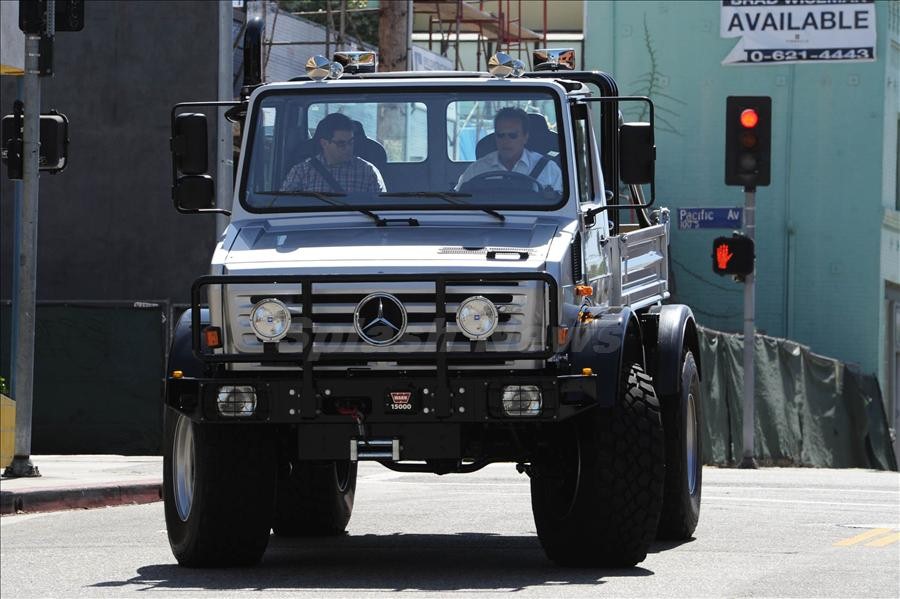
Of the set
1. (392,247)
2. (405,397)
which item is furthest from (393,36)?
(405,397)

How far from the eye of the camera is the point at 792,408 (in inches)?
1188

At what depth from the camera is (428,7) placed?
38.9m

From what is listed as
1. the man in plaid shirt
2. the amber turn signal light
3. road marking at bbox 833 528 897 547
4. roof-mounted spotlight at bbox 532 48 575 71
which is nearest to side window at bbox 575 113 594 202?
roof-mounted spotlight at bbox 532 48 575 71

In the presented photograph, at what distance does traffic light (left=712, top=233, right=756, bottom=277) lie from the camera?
24344 millimetres

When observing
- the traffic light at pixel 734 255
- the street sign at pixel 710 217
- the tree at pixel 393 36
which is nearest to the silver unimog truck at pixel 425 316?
the tree at pixel 393 36

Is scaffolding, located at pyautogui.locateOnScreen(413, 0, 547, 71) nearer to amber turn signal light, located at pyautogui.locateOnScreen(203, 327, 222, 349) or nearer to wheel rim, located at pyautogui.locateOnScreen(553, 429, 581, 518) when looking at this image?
wheel rim, located at pyautogui.locateOnScreen(553, 429, 581, 518)

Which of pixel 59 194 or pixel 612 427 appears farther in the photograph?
pixel 59 194

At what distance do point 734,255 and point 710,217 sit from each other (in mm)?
647

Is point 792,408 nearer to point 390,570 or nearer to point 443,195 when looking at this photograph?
point 443,195

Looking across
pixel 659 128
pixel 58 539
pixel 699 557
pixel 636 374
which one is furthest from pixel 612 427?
pixel 659 128

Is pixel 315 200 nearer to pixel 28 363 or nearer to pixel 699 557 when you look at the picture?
pixel 699 557

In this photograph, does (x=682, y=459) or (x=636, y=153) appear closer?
(x=636, y=153)

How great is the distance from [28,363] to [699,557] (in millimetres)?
7704

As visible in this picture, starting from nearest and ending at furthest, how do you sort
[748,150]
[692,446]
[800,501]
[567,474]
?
[567,474] < [692,446] < [800,501] < [748,150]
